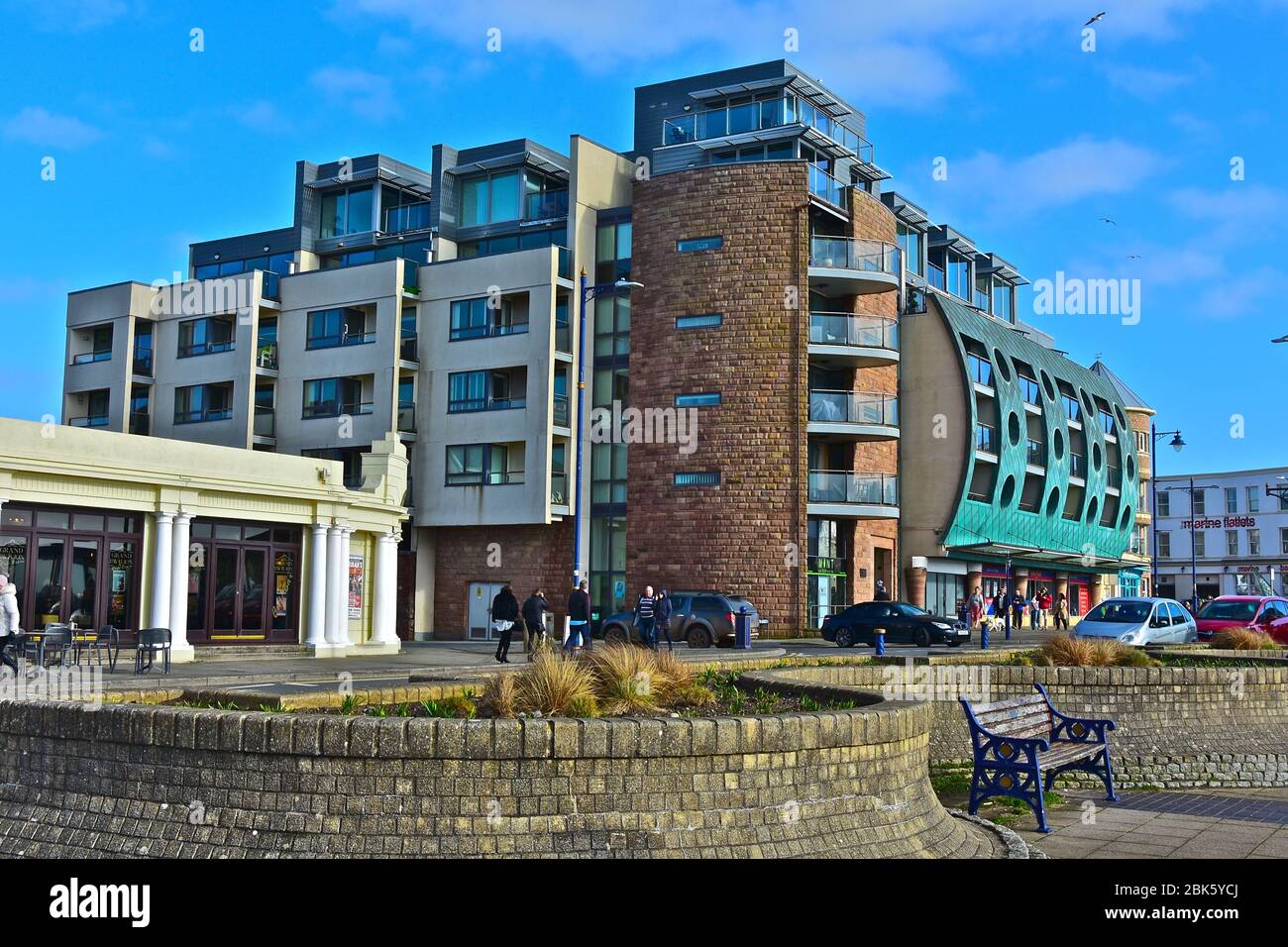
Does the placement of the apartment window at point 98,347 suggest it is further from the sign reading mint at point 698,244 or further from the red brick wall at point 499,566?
the sign reading mint at point 698,244

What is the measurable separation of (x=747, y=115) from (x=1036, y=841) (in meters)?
41.0

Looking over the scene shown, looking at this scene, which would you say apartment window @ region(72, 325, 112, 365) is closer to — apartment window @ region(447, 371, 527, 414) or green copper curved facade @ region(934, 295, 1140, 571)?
apartment window @ region(447, 371, 527, 414)

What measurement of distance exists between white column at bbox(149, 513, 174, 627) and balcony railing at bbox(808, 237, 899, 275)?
22901 mm

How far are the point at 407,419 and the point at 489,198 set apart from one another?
9.57 meters

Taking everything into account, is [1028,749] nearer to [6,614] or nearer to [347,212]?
[6,614]

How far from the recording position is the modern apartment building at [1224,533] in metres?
93.4

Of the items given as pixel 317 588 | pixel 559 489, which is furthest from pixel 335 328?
pixel 317 588

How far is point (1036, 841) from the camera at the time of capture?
9492mm

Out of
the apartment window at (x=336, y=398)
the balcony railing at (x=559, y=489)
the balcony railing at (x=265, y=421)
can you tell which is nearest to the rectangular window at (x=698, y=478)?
the balcony railing at (x=559, y=489)

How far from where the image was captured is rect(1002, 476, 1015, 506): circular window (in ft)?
169

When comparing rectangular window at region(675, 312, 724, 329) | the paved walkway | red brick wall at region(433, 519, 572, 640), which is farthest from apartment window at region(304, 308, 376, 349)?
the paved walkway

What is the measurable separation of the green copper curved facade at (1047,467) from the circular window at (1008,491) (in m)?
0.04
